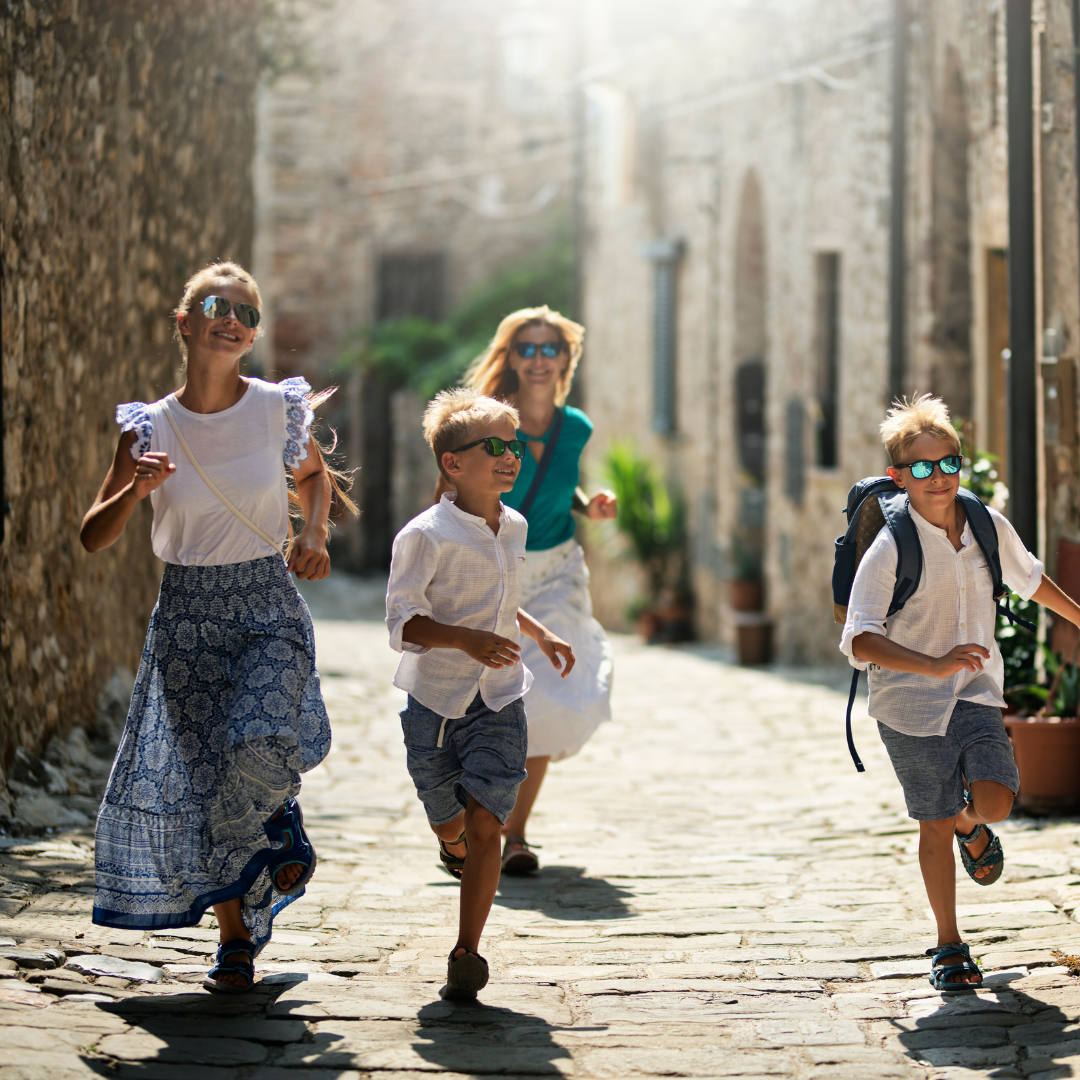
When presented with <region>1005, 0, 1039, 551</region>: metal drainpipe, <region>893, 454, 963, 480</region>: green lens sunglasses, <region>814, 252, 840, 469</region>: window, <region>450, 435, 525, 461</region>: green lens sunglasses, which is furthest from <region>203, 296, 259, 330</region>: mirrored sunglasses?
<region>814, 252, 840, 469</region>: window

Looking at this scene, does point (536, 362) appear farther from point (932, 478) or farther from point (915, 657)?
point (915, 657)

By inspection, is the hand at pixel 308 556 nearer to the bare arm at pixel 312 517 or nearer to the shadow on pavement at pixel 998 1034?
the bare arm at pixel 312 517

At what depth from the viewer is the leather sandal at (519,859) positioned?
500 cm

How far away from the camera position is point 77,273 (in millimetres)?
5832

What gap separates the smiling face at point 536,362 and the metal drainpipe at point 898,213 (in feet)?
15.2

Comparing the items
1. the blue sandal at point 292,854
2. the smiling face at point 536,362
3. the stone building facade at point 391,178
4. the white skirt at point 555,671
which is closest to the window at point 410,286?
the stone building facade at point 391,178

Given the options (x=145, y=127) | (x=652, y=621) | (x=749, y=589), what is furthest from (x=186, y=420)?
(x=652, y=621)

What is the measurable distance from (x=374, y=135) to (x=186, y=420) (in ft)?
60.4

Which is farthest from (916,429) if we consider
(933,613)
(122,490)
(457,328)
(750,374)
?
(457,328)

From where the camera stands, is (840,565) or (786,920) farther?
(786,920)

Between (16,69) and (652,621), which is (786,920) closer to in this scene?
(16,69)

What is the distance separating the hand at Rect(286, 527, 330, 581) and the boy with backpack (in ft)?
4.03

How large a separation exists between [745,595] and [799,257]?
2.72 meters

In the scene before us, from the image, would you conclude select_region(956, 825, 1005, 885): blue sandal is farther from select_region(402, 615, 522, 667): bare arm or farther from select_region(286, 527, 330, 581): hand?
select_region(286, 527, 330, 581): hand
